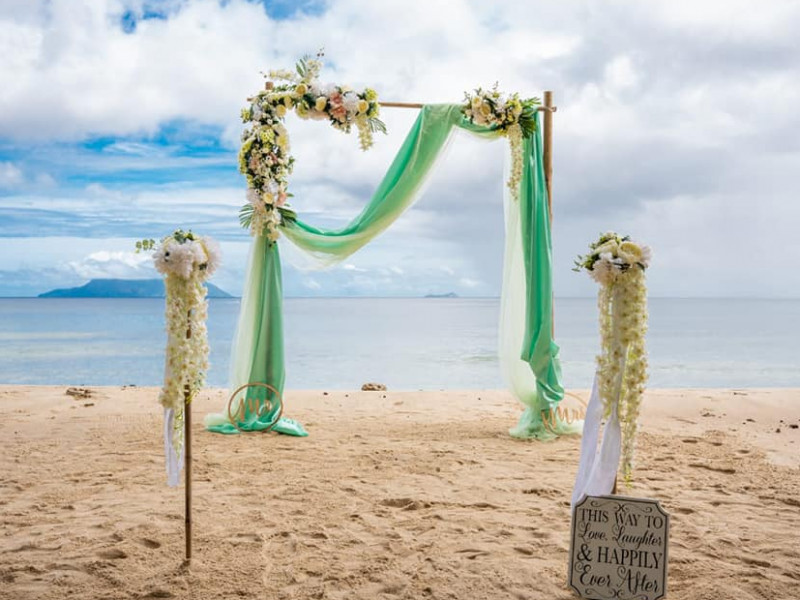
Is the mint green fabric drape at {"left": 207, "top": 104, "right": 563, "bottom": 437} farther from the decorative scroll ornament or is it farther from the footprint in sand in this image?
the footprint in sand

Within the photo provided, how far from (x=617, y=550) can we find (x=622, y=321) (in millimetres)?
A: 888

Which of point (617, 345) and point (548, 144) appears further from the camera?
point (548, 144)

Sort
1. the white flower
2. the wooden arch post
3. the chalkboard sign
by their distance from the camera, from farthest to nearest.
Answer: the wooden arch post
the white flower
the chalkboard sign

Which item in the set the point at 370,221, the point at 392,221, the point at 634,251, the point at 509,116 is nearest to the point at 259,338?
the point at 370,221

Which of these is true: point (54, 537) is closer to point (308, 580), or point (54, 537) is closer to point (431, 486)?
point (308, 580)

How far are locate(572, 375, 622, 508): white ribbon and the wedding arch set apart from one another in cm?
295

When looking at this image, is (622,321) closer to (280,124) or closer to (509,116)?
(509,116)

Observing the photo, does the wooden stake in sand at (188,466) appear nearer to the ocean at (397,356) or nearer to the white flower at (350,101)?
the white flower at (350,101)

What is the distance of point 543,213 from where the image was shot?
6246 mm

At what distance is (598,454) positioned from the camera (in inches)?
122

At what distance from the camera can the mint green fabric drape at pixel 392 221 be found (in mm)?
6184

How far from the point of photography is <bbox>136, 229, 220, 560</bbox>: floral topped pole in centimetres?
310

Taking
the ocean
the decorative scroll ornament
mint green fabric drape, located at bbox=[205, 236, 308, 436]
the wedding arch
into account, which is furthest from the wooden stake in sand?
the ocean

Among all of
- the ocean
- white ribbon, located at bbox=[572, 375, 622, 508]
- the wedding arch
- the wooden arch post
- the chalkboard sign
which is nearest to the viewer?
the chalkboard sign
